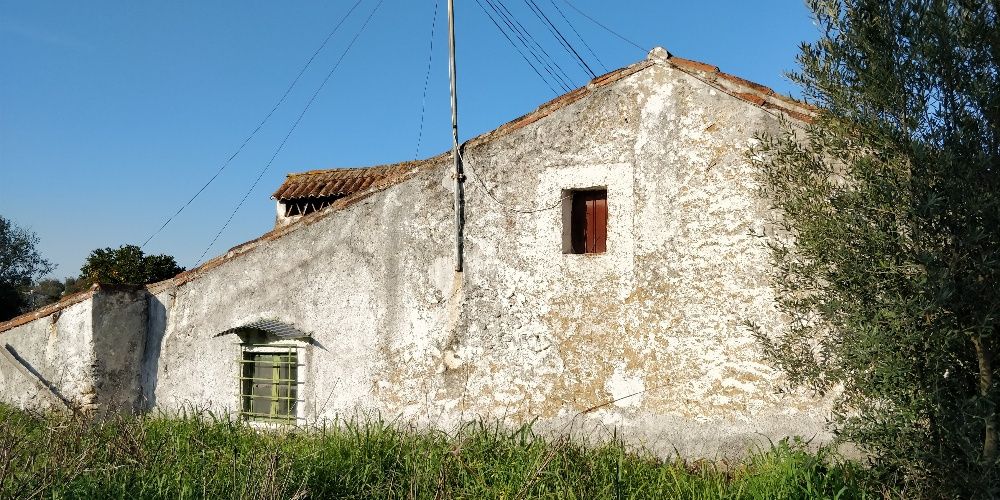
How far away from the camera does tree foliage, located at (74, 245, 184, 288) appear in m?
24.8

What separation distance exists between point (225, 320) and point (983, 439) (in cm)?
868

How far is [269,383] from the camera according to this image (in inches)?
401

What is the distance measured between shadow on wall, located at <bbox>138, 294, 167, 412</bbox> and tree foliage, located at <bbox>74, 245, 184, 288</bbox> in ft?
47.6

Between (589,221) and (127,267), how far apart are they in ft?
69.1

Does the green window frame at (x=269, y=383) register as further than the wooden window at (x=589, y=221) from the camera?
Yes

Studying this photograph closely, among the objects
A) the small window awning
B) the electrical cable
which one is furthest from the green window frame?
the electrical cable

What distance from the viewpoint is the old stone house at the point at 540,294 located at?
7.78m

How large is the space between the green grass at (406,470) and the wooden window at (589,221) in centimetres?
211

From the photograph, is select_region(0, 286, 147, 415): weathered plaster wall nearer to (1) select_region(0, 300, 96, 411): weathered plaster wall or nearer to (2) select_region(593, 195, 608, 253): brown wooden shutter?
(1) select_region(0, 300, 96, 411): weathered plaster wall

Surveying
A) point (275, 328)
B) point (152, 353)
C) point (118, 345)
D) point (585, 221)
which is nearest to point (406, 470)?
point (585, 221)

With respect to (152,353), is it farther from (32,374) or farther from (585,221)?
(585,221)

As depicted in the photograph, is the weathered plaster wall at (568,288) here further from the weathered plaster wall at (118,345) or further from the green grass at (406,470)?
the weathered plaster wall at (118,345)

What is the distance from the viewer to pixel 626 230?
829 centimetres

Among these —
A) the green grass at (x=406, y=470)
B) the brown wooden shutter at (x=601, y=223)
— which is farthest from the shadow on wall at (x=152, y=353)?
the brown wooden shutter at (x=601, y=223)
